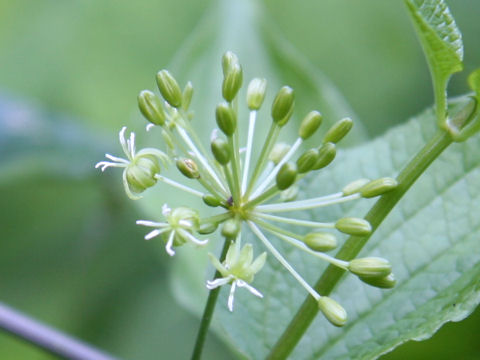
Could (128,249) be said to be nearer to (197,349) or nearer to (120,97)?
(120,97)

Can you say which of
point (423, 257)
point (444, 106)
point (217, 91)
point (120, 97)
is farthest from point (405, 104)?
point (444, 106)

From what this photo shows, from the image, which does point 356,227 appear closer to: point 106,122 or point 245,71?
point 245,71

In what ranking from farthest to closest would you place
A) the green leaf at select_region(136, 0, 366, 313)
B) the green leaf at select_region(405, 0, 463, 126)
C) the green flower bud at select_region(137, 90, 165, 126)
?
the green leaf at select_region(136, 0, 366, 313) < the green flower bud at select_region(137, 90, 165, 126) < the green leaf at select_region(405, 0, 463, 126)

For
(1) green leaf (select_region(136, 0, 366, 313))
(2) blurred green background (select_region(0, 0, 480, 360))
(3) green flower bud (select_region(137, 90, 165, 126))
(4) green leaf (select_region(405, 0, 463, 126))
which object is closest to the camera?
(4) green leaf (select_region(405, 0, 463, 126))

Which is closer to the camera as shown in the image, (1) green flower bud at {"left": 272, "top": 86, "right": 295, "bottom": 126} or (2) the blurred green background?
(1) green flower bud at {"left": 272, "top": 86, "right": 295, "bottom": 126}

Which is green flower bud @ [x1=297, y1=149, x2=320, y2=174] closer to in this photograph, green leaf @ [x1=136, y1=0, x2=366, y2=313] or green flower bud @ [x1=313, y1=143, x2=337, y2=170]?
green flower bud @ [x1=313, y1=143, x2=337, y2=170]

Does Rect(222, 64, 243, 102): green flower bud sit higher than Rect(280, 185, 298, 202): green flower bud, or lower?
higher

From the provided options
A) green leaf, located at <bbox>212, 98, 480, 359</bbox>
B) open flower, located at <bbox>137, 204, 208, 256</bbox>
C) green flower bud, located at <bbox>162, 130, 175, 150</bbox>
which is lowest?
green leaf, located at <bbox>212, 98, 480, 359</bbox>

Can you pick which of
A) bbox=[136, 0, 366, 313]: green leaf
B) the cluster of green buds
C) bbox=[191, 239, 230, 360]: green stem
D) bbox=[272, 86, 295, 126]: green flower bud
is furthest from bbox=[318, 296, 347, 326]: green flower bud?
bbox=[136, 0, 366, 313]: green leaf
